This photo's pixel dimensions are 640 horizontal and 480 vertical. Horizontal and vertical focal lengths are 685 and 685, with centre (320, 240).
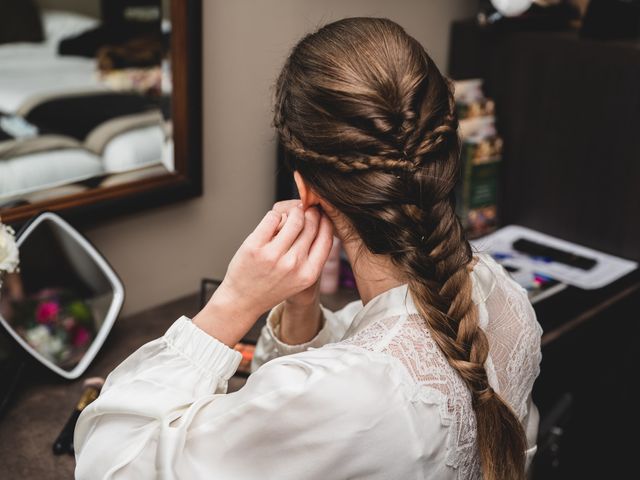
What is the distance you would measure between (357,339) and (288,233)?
0.17 m

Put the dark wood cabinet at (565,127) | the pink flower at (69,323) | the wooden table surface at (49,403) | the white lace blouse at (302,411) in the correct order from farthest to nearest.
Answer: the dark wood cabinet at (565,127) < the pink flower at (69,323) < the wooden table surface at (49,403) < the white lace blouse at (302,411)

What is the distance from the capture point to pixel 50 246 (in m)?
1.29

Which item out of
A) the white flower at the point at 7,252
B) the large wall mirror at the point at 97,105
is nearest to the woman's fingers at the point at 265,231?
the white flower at the point at 7,252

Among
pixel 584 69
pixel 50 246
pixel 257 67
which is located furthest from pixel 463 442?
pixel 584 69

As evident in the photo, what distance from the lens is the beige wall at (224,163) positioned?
1.47 meters

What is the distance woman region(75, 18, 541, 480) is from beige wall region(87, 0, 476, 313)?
0.60 m

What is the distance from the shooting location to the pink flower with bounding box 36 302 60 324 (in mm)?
1267

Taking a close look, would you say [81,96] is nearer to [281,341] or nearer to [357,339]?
[281,341]

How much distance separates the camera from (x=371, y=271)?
94 centimetres

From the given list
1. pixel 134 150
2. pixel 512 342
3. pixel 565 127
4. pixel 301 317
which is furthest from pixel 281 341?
pixel 565 127

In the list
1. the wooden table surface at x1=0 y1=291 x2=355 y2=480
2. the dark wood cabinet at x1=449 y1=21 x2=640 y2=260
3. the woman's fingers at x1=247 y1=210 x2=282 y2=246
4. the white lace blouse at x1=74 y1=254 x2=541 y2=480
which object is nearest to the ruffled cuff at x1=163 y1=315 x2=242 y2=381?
the white lace blouse at x1=74 y1=254 x2=541 y2=480

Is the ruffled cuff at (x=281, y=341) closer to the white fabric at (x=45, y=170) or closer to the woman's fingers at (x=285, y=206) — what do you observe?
the woman's fingers at (x=285, y=206)

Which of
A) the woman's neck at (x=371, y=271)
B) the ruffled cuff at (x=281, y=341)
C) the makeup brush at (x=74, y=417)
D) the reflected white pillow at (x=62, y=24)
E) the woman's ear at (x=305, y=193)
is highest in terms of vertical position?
the reflected white pillow at (x=62, y=24)

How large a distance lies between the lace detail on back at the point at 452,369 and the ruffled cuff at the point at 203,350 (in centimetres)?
16
